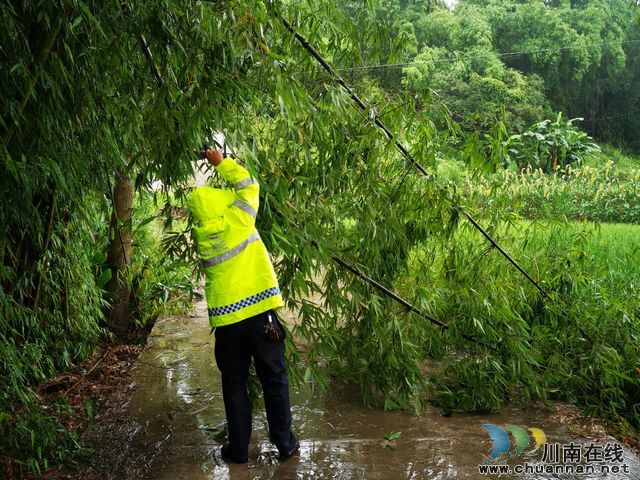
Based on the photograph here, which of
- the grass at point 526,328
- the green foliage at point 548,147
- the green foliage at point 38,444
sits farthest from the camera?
the green foliage at point 548,147

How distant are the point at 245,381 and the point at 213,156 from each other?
1.18m

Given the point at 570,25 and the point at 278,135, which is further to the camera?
the point at 570,25

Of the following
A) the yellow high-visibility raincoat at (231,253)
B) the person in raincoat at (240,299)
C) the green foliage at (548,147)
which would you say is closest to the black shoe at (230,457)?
the person in raincoat at (240,299)

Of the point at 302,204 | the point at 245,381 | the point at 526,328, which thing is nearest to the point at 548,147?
the point at 526,328

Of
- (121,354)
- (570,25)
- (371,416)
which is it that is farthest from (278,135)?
A: (570,25)

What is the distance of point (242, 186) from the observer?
2941 mm

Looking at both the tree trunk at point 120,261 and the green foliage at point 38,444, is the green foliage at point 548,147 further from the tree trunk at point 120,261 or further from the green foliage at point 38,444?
the green foliage at point 38,444

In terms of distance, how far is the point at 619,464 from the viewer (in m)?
3.20

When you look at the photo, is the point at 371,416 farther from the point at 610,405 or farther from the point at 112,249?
the point at 112,249

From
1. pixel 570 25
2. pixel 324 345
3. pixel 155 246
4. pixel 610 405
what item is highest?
pixel 570 25

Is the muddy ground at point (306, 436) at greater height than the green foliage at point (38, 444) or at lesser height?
lesser

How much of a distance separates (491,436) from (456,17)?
16.4m

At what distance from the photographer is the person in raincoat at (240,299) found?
3.01m

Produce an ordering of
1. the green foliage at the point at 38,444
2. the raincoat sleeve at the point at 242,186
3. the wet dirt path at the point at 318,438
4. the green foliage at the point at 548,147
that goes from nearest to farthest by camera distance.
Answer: the raincoat sleeve at the point at 242,186
the wet dirt path at the point at 318,438
the green foliage at the point at 38,444
the green foliage at the point at 548,147
